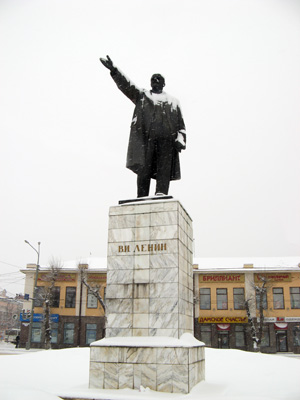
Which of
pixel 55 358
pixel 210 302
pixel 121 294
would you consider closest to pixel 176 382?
pixel 121 294

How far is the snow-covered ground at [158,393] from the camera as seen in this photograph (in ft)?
21.4

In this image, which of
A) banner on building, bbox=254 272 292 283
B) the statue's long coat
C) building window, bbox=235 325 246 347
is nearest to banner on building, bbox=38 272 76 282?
building window, bbox=235 325 246 347

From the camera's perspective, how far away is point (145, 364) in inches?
281

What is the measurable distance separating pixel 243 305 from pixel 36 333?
19.6 m

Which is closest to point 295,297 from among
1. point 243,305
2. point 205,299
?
point 243,305

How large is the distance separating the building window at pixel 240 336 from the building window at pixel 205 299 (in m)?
3.15

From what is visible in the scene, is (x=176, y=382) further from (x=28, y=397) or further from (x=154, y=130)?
(x=154, y=130)

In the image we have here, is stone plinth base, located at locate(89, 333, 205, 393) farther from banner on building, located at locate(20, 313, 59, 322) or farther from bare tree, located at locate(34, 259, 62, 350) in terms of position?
banner on building, located at locate(20, 313, 59, 322)

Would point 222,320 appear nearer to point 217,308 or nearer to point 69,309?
point 217,308

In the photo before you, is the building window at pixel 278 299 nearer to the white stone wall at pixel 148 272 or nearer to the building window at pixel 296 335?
the building window at pixel 296 335

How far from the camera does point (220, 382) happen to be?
8633 millimetres

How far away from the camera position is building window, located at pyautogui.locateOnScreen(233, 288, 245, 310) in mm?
36866

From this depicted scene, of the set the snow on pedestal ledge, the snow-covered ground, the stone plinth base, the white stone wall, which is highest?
the white stone wall

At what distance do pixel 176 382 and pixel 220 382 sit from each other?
218 cm
